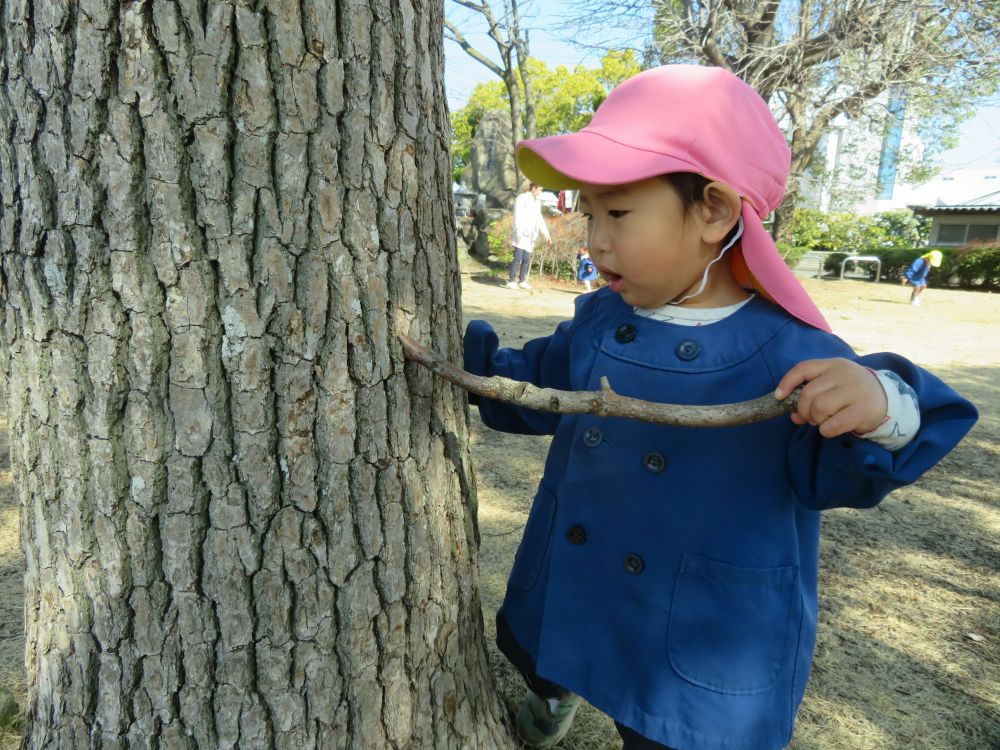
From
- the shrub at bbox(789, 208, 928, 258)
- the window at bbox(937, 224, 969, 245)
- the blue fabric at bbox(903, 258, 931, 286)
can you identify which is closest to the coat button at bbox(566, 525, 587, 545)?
the blue fabric at bbox(903, 258, 931, 286)

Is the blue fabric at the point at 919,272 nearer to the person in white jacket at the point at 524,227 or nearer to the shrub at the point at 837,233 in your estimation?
the person in white jacket at the point at 524,227

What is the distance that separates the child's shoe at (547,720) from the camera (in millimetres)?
1795

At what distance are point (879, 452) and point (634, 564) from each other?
1.68ft

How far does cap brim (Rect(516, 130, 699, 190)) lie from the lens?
132 cm

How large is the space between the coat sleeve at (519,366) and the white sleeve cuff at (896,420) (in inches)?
26.9

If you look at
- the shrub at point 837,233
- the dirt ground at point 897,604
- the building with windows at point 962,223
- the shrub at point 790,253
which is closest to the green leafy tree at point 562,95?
the shrub at point 837,233

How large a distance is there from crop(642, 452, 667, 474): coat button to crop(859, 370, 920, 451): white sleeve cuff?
1.22 feet

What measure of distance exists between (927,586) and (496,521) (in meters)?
1.61

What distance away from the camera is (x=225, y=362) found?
1194 mm

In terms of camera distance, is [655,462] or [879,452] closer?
[879,452]

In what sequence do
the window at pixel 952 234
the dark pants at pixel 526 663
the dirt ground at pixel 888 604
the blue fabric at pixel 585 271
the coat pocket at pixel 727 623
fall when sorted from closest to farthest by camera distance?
1. the coat pocket at pixel 727 623
2. the dark pants at pixel 526 663
3. the dirt ground at pixel 888 604
4. the blue fabric at pixel 585 271
5. the window at pixel 952 234

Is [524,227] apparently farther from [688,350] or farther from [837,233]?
[837,233]

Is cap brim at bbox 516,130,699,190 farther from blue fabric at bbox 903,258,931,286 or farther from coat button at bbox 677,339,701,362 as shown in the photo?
blue fabric at bbox 903,258,931,286

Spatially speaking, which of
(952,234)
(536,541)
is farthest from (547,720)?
(952,234)
